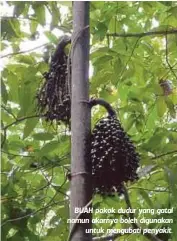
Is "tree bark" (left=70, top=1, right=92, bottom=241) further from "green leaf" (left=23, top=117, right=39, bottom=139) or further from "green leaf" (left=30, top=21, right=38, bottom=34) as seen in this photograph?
"green leaf" (left=30, top=21, right=38, bottom=34)

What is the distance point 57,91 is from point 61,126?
287 mm

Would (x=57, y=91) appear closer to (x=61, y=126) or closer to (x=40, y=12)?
(x=61, y=126)

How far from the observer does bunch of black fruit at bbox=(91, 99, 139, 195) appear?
85 cm

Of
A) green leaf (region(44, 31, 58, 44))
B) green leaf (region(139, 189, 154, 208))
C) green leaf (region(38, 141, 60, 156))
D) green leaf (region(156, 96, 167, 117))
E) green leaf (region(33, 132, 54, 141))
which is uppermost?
green leaf (region(44, 31, 58, 44))

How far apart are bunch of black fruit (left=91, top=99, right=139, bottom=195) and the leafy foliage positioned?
0.22 meters

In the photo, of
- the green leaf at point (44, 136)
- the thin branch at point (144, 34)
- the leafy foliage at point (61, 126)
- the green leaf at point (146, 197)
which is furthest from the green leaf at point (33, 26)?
the green leaf at point (146, 197)

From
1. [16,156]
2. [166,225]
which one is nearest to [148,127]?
[166,225]

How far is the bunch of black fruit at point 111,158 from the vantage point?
33.3 inches

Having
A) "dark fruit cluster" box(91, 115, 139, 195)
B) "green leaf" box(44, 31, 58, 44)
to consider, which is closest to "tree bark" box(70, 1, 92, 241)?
"dark fruit cluster" box(91, 115, 139, 195)

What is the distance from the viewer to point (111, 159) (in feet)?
2.80

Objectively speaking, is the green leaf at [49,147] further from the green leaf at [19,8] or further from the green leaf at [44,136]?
the green leaf at [19,8]

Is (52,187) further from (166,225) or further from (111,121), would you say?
(111,121)

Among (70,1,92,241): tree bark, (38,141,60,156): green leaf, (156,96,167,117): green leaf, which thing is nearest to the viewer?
(70,1,92,241): tree bark

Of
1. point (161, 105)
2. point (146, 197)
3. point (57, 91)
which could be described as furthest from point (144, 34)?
point (146, 197)
